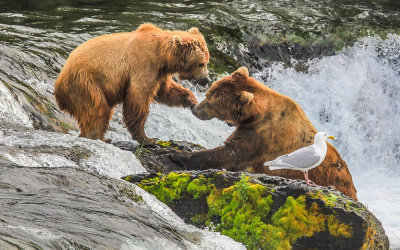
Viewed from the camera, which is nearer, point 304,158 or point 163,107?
point 304,158

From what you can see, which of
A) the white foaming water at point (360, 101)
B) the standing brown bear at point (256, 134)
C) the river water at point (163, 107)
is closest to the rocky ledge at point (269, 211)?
the river water at point (163, 107)

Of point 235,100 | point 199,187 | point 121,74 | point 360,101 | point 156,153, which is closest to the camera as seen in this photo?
point 199,187

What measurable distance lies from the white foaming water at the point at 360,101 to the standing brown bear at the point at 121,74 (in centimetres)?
457

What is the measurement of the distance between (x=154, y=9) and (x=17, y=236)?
11075 millimetres

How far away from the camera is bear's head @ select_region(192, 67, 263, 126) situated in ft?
21.8

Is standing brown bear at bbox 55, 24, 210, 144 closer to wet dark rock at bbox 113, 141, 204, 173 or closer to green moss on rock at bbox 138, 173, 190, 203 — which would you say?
wet dark rock at bbox 113, 141, 204, 173

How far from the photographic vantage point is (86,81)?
22.5 feet

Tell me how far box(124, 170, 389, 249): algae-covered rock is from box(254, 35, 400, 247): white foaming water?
19.1 feet

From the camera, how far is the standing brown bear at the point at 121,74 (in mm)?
6906

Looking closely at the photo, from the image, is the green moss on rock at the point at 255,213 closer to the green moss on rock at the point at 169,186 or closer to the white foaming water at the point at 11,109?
the green moss on rock at the point at 169,186

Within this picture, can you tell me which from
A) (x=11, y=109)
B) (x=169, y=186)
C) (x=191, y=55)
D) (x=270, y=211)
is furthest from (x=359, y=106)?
(x=270, y=211)

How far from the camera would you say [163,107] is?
9.66 m

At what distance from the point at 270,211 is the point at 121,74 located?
9.28 ft

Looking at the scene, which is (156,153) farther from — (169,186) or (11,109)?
(11,109)
